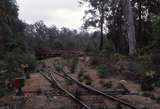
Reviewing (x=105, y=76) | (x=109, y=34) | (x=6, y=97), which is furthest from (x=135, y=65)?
(x=109, y=34)

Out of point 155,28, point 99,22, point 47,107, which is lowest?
point 47,107

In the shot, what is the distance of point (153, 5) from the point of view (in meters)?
32.9

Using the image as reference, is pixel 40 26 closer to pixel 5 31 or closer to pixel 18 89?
pixel 5 31

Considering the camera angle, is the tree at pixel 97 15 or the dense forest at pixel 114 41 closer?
the dense forest at pixel 114 41

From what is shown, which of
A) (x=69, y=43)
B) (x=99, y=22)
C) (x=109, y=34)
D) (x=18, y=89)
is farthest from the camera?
(x=69, y=43)

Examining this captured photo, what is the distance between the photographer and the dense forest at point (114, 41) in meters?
15.7

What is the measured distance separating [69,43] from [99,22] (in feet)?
66.1

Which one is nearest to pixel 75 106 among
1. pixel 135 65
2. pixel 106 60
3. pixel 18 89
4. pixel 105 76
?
pixel 18 89

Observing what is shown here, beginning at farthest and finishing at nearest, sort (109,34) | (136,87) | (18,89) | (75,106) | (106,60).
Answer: (109,34) → (106,60) → (136,87) → (18,89) → (75,106)

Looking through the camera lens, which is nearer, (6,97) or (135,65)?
(6,97)

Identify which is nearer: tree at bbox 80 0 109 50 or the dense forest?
the dense forest

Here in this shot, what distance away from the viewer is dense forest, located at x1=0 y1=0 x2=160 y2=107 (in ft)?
51.4

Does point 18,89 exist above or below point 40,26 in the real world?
below

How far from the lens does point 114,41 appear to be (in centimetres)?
3625
